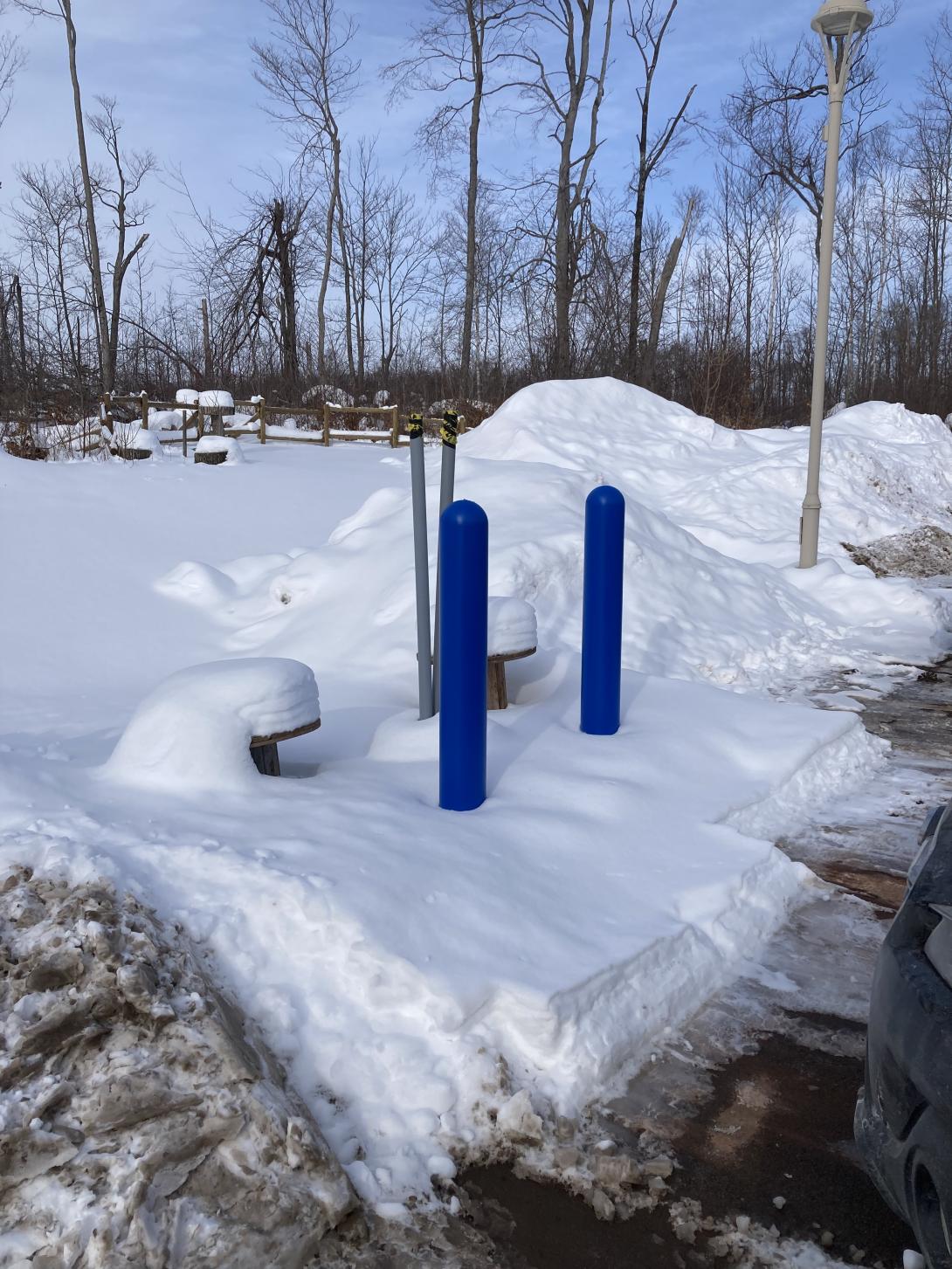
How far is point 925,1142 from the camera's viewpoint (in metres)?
1.59

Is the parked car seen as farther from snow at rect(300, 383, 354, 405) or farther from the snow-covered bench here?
snow at rect(300, 383, 354, 405)

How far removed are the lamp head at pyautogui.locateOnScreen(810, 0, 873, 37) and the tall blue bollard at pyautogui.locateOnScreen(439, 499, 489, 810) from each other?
349 inches

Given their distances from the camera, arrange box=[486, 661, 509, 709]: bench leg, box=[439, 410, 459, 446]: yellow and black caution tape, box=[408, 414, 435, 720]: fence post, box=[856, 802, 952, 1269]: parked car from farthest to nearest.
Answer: box=[486, 661, 509, 709]: bench leg < box=[408, 414, 435, 720]: fence post < box=[439, 410, 459, 446]: yellow and black caution tape < box=[856, 802, 952, 1269]: parked car

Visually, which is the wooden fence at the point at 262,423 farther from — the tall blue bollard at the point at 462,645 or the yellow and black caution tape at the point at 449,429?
the tall blue bollard at the point at 462,645

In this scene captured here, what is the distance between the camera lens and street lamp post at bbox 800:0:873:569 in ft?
31.2

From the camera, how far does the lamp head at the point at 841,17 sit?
31.0ft

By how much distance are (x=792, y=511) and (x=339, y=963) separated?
40.6 feet

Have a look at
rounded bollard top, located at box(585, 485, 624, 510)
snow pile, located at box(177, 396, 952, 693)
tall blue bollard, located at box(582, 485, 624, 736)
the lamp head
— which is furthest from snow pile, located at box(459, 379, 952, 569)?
rounded bollard top, located at box(585, 485, 624, 510)

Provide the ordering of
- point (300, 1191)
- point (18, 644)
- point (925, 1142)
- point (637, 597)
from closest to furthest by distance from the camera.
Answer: point (925, 1142) < point (300, 1191) < point (18, 644) < point (637, 597)

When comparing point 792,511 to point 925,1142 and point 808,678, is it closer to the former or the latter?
point 808,678

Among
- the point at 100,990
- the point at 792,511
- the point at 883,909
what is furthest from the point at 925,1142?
the point at 792,511

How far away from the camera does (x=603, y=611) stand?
4.47 m

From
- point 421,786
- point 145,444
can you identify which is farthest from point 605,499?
point 145,444

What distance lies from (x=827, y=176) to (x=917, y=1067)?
1003 centimetres
